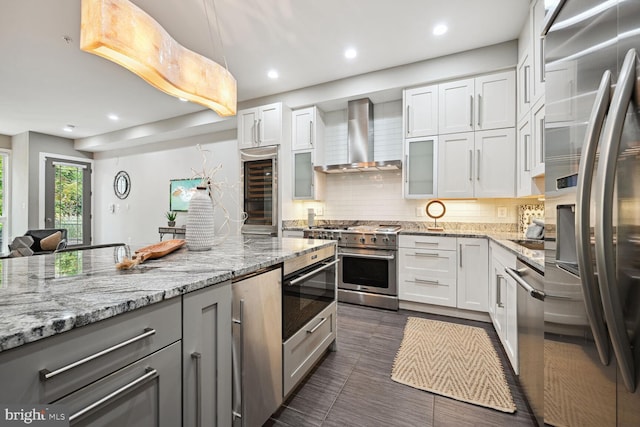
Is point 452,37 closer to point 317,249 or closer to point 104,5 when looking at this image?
point 317,249

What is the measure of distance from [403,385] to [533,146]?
87.9 inches

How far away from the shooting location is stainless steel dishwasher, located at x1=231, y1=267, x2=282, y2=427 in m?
1.17

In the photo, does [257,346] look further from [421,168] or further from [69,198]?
[69,198]

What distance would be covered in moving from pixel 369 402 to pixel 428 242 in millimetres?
1857

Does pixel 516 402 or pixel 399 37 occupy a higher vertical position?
pixel 399 37

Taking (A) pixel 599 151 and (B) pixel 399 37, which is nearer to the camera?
(A) pixel 599 151

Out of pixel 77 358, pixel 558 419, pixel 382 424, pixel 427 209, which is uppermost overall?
pixel 427 209

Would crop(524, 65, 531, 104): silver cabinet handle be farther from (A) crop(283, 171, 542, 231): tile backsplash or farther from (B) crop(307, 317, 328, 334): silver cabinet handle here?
(B) crop(307, 317, 328, 334): silver cabinet handle

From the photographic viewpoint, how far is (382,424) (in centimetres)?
149

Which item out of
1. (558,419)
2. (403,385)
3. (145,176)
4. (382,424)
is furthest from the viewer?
(145,176)

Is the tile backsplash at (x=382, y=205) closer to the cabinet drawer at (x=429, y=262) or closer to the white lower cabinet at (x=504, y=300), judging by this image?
the cabinet drawer at (x=429, y=262)

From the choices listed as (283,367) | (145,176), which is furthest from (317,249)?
(145,176)

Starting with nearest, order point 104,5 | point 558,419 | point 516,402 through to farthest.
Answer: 1. point 558,419
2. point 104,5
3. point 516,402

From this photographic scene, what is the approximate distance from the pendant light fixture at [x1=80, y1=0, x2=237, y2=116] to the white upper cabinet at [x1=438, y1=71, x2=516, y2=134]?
8.08 feet
